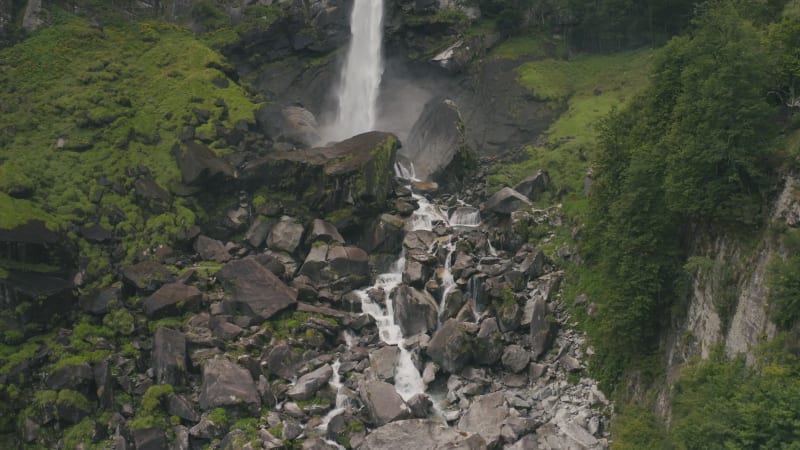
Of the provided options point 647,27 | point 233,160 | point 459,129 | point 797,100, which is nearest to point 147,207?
point 233,160

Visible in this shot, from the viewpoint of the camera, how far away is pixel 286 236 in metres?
51.8

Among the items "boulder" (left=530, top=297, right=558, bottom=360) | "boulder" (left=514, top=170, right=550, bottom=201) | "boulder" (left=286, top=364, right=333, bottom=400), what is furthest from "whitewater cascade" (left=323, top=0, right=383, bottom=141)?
"boulder" (left=530, top=297, right=558, bottom=360)

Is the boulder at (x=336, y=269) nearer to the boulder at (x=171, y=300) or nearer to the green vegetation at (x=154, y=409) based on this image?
the boulder at (x=171, y=300)

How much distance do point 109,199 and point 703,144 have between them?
47.5m

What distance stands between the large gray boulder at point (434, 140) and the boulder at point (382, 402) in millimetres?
28819

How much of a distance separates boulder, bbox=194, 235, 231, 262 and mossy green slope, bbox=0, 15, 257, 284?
259 cm

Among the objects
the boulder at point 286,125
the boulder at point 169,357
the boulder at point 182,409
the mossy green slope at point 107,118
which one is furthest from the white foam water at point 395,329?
the boulder at point 286,125

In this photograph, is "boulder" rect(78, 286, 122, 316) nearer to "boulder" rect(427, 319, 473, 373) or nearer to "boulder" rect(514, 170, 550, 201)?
"boulder" rect(427, 319, 473, 373)

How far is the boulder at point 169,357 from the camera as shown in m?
39.2

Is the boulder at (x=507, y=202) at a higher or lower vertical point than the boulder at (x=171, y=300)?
higher

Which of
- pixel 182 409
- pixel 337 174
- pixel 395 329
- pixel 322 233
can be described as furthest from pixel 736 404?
pixel 337 174

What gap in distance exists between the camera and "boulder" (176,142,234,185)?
55.3m

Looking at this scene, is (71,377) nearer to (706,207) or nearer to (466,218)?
(466,218)

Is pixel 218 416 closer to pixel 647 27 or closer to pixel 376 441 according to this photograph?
pixel 376 441
